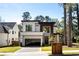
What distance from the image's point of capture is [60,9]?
806 centimetres

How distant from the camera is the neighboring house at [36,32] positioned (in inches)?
324

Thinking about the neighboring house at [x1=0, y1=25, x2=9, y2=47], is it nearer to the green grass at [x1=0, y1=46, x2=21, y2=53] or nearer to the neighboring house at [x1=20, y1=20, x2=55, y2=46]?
the green grass at [x1=0, y1=46, x2=21, y2=53]

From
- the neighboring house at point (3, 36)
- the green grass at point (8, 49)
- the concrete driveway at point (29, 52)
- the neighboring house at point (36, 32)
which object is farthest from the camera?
the neighboring house at point (3, 36)

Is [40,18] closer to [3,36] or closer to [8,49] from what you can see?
[8,49]

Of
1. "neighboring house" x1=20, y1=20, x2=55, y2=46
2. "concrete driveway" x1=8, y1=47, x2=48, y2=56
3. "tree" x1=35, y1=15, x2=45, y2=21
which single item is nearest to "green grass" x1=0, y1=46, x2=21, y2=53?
"concrete driveway" x1=8, y1=47, x2=48, y2=56

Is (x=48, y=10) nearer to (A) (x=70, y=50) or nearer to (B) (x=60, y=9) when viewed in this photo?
(B) (x=60, y=9)

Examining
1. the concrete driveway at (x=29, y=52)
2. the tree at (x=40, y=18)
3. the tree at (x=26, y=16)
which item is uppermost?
the tree at (x=26, y=16)

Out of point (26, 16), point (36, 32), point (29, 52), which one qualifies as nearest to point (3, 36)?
point (36, 32)

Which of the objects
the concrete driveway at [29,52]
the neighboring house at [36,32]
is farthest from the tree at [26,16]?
the concrete driveway at [29,52]

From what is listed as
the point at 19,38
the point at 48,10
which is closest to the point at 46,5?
the point at 48,10

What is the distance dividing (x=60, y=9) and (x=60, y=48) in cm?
90

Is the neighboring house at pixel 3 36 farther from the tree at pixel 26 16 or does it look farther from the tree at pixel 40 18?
the tree at pixel 40 18

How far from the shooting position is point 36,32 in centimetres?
847

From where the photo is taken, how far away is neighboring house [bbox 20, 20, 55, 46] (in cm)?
823
